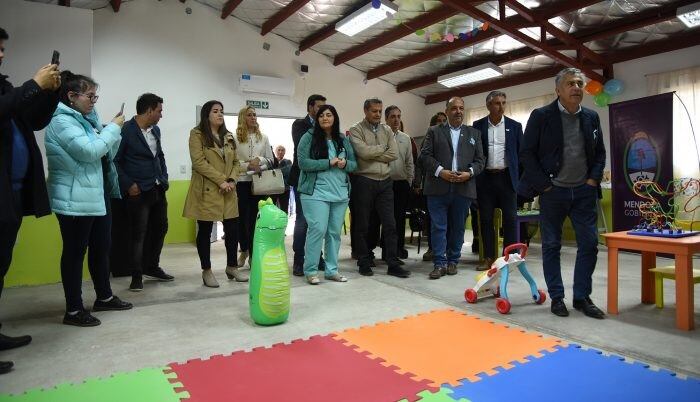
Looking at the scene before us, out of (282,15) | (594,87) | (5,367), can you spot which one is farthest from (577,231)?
(282,15)

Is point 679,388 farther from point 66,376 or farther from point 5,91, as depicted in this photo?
point 5,91

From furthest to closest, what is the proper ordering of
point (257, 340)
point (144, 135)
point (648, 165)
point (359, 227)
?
point (648, 165), point (359, 227), point (144, 135), point (257, 340)

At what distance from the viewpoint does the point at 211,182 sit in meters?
3.21

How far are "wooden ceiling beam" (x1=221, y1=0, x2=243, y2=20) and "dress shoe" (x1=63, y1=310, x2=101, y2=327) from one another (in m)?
5.40

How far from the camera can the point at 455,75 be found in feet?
24.2

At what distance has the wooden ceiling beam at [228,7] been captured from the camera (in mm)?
6588

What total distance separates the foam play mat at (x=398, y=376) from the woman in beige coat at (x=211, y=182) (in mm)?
1437

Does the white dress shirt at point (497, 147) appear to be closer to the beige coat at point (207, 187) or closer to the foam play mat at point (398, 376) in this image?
the foam play mat at point (398, 376)

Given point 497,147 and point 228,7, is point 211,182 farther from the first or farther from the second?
point 228,7

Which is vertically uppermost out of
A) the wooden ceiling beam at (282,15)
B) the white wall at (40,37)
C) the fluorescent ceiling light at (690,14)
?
the wooden ceiling beam at (282,15)

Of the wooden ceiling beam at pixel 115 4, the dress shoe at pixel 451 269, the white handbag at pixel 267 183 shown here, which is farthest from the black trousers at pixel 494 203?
the wooden ceiling beam at pixel 115 4

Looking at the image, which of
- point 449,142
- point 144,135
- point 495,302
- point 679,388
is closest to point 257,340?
point 495,302

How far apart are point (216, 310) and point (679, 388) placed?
88.4 inches

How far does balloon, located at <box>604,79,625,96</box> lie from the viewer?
246 inches
